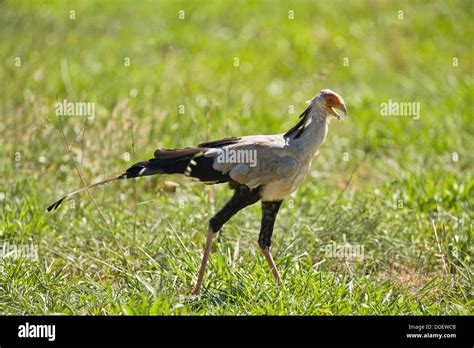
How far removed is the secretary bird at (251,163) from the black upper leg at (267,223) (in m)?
0.08

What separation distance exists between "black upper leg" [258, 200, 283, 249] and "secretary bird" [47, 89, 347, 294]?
0.27 ft

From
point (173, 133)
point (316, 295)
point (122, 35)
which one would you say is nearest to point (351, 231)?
point (316, 295)

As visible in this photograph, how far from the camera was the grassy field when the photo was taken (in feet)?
17.4

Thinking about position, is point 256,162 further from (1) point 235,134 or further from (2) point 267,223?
(1) point 235,134

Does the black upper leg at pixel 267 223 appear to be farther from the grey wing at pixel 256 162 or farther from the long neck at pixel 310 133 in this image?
the long neck at pixel 310 133

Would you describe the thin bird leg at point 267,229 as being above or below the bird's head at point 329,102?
below

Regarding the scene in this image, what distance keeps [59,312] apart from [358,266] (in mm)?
2107

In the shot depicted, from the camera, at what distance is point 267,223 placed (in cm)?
549

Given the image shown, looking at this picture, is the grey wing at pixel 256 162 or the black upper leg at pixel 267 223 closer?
the grey wing at pixel 256 162

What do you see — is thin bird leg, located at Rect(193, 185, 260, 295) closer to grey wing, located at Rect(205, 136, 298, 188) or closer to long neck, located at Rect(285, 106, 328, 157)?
grey wing, located at Rect(205, 136, 298, 188)

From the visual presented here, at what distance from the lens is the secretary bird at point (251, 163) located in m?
5.23

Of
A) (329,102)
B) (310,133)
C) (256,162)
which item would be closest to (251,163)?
(256,162)

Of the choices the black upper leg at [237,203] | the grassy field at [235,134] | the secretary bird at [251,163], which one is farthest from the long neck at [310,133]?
the grassy field at [235,134]

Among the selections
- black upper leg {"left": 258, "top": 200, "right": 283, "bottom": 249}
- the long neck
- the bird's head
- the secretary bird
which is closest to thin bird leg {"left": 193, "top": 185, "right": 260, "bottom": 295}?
the secretary bird
